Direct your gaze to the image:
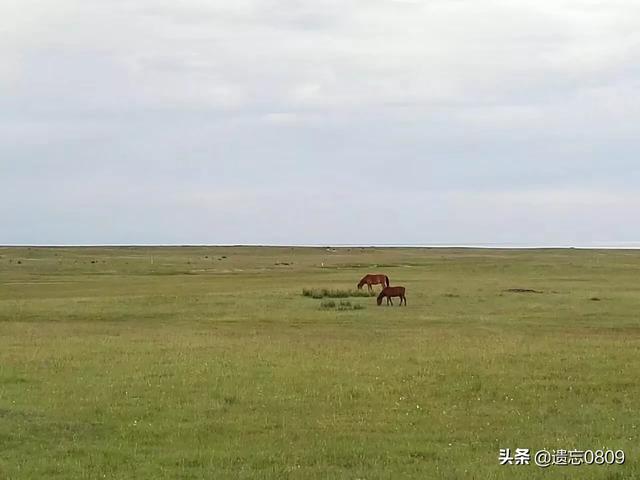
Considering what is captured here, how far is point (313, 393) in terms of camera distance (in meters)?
15.8

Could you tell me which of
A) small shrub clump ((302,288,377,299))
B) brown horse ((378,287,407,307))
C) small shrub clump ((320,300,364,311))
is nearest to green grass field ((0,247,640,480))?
small shrub clump ((320,300,364,311))

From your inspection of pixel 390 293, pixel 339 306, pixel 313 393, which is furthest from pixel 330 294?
pixel 313 393

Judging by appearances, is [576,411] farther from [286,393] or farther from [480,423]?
[286,393]

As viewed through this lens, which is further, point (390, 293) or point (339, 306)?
point (390, 293)

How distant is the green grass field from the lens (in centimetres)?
1120

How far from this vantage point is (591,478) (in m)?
10.1

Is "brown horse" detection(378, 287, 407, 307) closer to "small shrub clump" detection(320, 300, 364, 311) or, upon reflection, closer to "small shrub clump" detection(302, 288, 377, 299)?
"small shrub clump" detection(320, 300, 364, 311)

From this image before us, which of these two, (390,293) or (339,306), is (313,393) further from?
(390,293)

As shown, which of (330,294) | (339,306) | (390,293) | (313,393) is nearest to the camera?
(313,393)

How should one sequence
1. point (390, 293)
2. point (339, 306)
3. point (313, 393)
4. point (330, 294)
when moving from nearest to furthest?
point (313, 393)
point (339, 306)
point (390, 293)
point (330, 294)

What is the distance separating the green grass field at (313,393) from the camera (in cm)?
Result: 1120

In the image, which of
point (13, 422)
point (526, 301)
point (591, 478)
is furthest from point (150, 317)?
point (591, 478)

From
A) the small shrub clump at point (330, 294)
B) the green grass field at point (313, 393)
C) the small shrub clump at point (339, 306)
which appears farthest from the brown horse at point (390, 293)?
the small shrub clump at point (330, 294)

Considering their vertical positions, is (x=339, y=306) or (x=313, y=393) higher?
(x=339, y=306)
